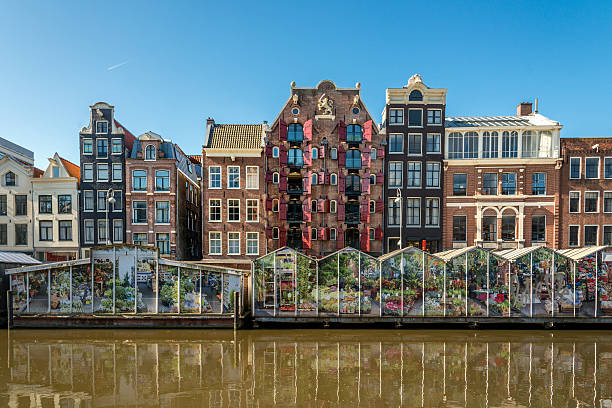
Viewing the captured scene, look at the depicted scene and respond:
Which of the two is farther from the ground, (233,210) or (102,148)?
(102,148)

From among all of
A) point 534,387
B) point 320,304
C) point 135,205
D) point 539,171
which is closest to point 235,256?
point 135,205

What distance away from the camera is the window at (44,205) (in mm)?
31656

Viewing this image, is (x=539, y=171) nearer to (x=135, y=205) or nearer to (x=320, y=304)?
(x=320, y=304)

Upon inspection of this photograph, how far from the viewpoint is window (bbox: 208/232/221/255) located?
3161 cm

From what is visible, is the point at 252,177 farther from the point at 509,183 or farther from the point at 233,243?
the point at 509,183

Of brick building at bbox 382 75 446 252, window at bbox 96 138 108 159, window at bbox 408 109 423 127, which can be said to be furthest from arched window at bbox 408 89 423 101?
window at bbox 96 138 108 159

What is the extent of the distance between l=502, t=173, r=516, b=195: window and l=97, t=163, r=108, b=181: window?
3944cm

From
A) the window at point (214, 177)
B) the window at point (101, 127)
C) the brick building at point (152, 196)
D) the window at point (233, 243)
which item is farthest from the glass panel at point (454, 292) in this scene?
the window at point (101, 127)

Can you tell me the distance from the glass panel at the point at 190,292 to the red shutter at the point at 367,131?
19881 millimetres

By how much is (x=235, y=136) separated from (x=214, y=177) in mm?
4800

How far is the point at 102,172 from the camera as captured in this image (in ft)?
103

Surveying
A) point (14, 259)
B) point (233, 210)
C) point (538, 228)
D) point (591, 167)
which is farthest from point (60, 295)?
point (591, 167)

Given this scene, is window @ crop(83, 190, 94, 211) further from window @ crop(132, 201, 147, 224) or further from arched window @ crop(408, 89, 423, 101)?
arched window @ crop(408, 89, 423, 101)

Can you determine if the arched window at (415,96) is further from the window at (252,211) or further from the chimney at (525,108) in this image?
the window at (252,211)
